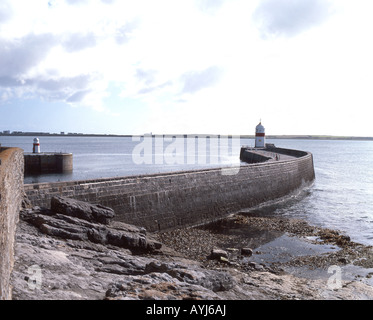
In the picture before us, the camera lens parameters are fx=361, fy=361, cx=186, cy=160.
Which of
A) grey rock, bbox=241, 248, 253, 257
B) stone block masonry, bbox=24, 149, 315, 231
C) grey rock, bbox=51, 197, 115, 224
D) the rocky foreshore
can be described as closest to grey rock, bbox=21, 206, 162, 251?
the rocky foreshore

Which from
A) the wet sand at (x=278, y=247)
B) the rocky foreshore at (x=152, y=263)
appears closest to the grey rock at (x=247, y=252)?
the rocky foreshore at (x=152, y=263)

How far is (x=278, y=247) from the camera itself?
1270 centimetres

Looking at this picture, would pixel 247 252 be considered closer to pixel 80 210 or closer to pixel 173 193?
pixel 173 193

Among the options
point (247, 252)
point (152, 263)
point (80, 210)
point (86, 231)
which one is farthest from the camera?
point (247, 252)

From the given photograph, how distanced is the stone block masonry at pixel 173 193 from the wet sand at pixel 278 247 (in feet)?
2.53

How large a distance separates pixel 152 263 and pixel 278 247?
6.86 m

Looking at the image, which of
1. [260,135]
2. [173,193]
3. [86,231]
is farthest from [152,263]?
[260,135]

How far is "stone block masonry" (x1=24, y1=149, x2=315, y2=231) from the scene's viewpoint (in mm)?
11672

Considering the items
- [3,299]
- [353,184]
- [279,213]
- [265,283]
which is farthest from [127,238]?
[353,184]

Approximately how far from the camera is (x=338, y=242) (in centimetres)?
1361

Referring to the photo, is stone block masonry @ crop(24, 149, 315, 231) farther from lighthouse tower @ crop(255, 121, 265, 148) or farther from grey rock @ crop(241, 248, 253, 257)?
lighthouse tower @ crop(255, 121, 265, 148)
